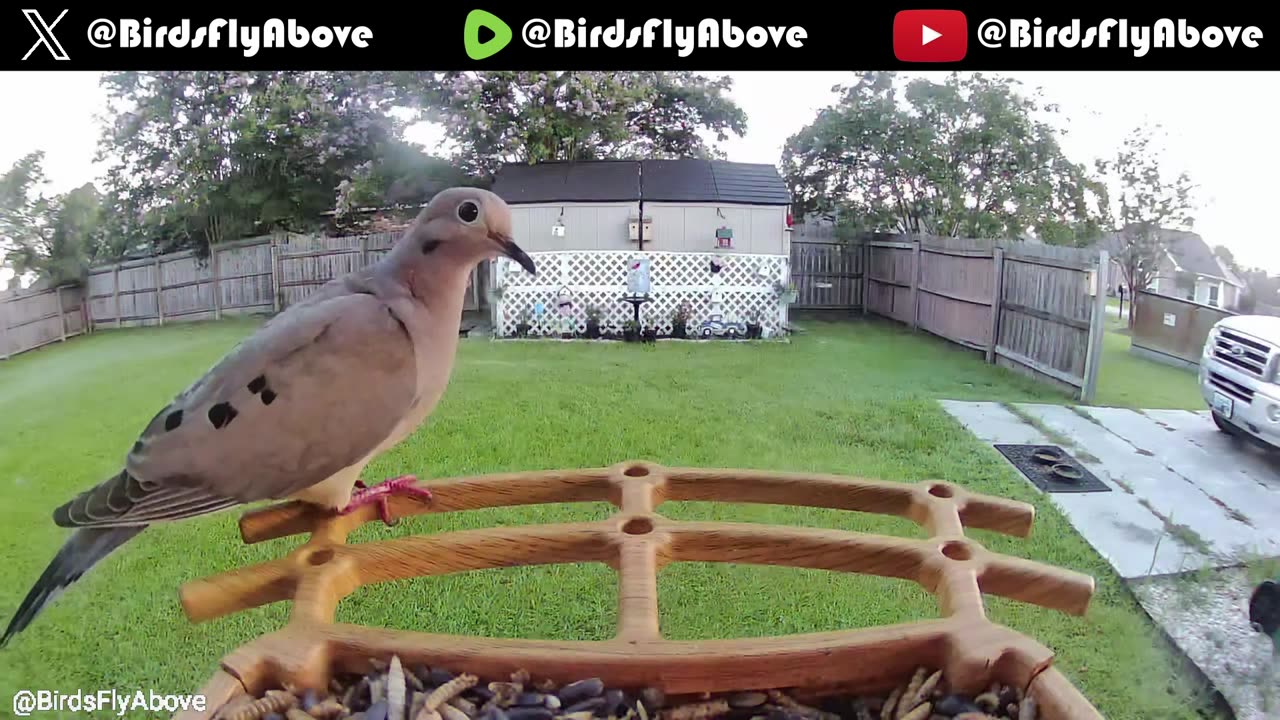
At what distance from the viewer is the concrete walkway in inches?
37.3

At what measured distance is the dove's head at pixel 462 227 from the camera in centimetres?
74

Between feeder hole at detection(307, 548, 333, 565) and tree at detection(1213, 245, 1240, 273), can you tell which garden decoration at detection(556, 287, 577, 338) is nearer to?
feeder hole at detection(307, 548, 333, 565)

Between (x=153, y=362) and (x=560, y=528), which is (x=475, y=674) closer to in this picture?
(x=560, y=528)

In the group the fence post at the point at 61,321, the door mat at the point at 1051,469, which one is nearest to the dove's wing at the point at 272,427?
the fence post at the point at 61,321

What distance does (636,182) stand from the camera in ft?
4.51

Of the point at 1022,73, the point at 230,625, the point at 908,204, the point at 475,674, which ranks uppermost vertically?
the point at 1022,73

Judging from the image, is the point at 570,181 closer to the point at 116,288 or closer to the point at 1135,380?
the point at 116,288

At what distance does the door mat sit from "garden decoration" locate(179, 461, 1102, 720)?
55 cm

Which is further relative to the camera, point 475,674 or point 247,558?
point 247,558

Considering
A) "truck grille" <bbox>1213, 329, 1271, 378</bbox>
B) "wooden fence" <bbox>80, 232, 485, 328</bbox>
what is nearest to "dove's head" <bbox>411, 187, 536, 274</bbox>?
"wooden fence" <bbox>80, 232, 485, 328</bbox>

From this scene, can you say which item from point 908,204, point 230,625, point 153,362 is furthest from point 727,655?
point 908,204

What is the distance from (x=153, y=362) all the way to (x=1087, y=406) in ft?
4.68

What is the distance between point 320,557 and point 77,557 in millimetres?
254

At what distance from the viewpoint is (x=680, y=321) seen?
4.91ft
